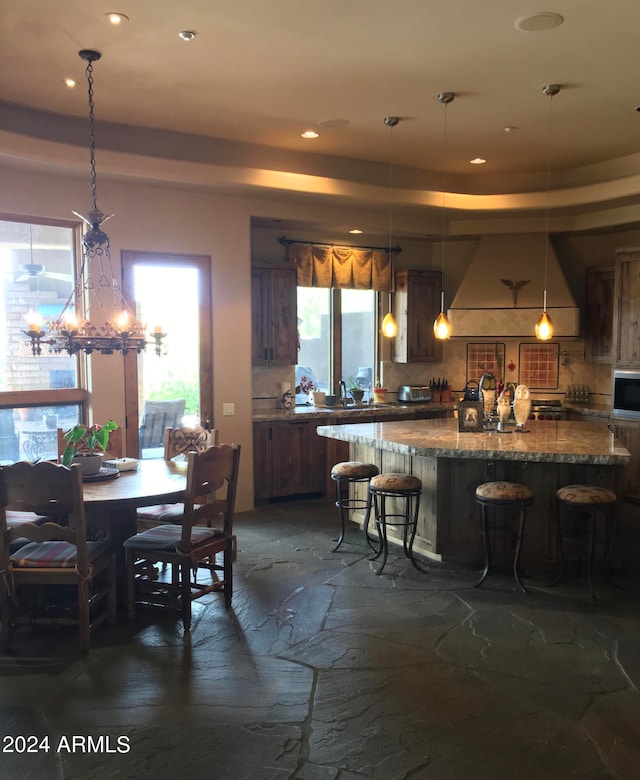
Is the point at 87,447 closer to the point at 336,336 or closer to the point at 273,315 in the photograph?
the point at 273,315

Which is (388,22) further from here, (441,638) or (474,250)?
(474,250)

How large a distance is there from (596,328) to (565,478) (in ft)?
11.3

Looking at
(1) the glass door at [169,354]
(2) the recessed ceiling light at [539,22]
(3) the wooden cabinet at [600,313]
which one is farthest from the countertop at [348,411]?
(2) the recessed ceiling light at [539,22]

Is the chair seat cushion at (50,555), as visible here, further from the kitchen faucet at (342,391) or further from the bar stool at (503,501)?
the kitchen faucet at (342,391)

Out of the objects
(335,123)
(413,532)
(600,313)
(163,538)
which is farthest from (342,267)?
(163,538)

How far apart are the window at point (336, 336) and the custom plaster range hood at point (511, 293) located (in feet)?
3.45

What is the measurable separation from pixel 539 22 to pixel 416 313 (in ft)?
14.2

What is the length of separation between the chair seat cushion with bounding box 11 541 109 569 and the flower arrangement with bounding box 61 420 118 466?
0.58 metres

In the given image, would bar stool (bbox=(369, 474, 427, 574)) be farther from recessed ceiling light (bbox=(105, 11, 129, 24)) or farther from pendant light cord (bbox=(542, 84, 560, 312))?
recessed ceiling light (bbox=(105, 11, 129, 24))

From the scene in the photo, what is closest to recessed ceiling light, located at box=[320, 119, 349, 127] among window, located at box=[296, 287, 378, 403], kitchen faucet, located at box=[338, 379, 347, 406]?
window, located at box=[296, 287, 378, 403]

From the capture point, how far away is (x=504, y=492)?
4.42 metres

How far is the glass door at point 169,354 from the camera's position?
19.6 ft

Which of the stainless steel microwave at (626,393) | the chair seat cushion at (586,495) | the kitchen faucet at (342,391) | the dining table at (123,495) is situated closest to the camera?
the dining table at (123,495)

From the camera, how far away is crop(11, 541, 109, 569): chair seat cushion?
360 cm
